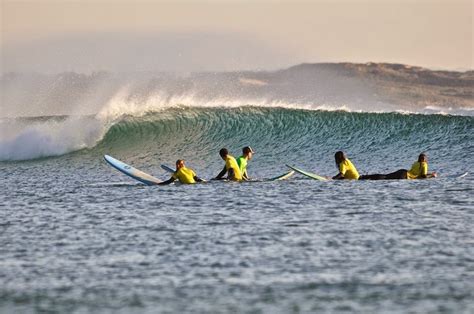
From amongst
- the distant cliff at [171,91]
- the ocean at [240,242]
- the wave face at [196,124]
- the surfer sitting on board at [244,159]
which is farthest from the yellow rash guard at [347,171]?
the distant cliff at [171,91]

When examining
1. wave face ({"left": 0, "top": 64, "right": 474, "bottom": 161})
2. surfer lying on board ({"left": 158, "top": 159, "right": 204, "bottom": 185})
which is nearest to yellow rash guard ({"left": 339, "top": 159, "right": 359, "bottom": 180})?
surfer lying on board ({"left": 158, "top": 159, "right": 204, "bottom": 185})

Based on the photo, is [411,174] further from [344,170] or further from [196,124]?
[196,124]

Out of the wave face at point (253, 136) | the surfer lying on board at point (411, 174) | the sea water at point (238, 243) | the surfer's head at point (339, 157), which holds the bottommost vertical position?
the sea water at point (238, 243)

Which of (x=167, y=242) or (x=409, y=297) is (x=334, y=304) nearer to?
(x=409, y=297)

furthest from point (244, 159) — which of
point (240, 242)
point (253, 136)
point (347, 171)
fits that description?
point (253, 136)

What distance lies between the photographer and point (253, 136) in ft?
107

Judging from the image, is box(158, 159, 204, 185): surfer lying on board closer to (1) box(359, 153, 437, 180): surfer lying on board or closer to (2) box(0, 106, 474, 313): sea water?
(2) box(0, 106, 474, 313): sea water

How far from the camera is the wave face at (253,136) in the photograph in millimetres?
29141

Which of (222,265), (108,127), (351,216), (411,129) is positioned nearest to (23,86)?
(108,127)

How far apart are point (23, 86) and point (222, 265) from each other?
38564mm

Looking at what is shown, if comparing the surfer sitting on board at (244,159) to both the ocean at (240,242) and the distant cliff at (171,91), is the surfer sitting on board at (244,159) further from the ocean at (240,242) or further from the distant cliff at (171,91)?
the distant cliff at (171,91)

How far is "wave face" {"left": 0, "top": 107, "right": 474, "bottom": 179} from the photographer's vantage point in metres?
29.1

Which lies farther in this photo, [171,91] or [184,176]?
[171,91]

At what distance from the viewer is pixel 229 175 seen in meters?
19.4
